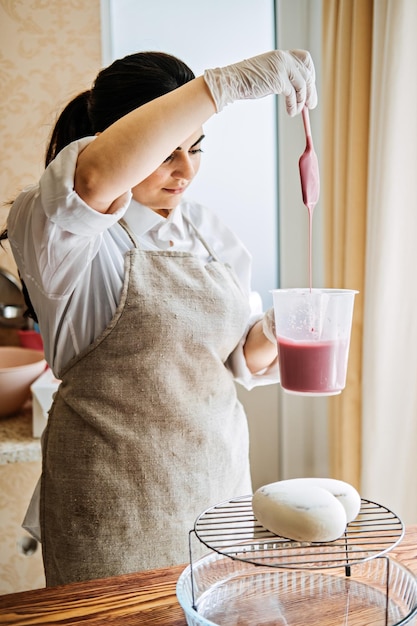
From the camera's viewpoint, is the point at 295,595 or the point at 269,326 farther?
the point at 269,326

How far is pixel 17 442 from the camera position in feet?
6.81

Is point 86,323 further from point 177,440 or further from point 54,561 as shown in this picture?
point 54,561

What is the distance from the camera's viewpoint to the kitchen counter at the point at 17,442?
2.03 meters

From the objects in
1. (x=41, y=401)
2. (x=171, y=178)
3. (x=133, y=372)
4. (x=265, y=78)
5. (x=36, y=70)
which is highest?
(x=36, y=70)

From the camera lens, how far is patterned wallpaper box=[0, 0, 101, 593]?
2604 millimetres

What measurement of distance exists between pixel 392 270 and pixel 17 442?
128 cm

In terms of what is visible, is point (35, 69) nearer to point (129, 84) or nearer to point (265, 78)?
point (129, 84)

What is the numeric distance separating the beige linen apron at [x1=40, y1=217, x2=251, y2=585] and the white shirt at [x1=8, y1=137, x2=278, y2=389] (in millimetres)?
41

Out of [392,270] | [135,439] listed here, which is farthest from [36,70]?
[135,439]

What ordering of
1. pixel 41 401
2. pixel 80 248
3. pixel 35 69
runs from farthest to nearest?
pixel 35 69, pixel 41 401, pixel 80 248

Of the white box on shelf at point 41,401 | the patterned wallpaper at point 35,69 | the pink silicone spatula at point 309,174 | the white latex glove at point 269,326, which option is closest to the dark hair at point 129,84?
the pink silicone spatula at point 309,174

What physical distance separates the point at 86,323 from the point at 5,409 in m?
0.98

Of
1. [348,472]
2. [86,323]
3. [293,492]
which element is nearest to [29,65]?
[86,323]

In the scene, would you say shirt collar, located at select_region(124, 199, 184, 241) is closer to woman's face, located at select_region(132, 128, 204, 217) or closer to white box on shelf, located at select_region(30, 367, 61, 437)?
woman's face, located at select_region(132, 128, 204, 217)
